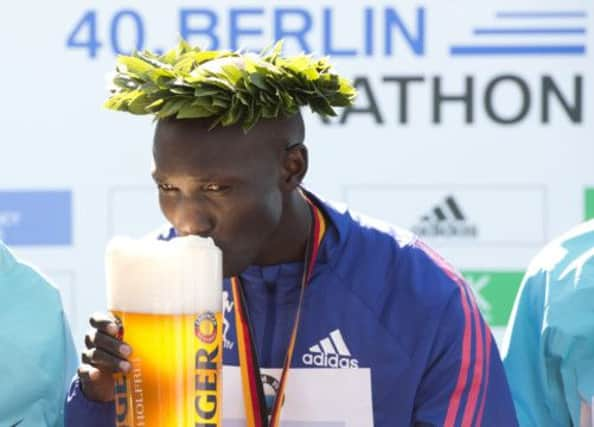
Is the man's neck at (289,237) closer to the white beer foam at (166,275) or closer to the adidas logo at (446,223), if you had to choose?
the white beer foam at (166,275)

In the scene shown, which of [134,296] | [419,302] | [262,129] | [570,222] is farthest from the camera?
[570,222]

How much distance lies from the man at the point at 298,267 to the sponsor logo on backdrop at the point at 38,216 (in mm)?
1897

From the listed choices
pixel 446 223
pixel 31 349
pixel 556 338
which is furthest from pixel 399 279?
pixel 446 223

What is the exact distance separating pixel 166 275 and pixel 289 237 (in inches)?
27.4

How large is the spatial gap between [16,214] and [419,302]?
2221 mm

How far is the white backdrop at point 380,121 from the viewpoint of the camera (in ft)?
14.6

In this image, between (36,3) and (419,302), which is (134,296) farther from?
(36,3)

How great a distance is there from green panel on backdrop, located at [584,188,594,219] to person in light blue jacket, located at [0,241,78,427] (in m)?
2.13

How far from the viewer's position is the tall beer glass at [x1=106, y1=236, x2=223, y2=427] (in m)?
1.93

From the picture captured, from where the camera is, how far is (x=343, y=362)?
2.59 meters

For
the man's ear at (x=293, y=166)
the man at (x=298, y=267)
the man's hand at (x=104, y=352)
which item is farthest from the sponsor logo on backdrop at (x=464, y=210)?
the man's hand at (x=104, y=352)

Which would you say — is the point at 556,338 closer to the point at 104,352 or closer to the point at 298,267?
the point at 298,267

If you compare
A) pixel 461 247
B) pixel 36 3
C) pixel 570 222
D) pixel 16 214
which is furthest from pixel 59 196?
pixel 570 222

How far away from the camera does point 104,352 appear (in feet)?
6.66
